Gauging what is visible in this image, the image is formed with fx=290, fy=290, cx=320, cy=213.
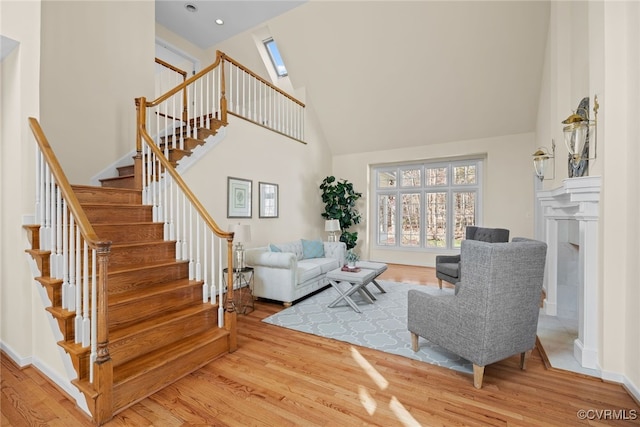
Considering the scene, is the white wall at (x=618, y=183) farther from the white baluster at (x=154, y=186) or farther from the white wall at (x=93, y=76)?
the white wall at (x=93, y=76)

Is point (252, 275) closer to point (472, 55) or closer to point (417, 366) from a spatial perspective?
point (417, 366)

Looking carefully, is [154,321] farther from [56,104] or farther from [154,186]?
[56,104]

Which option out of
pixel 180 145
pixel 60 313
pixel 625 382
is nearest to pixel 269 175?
pixel 180 145

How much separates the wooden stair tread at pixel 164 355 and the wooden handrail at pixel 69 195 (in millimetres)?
911

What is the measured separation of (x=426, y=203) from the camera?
712 centimetres

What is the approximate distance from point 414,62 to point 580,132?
142 inches

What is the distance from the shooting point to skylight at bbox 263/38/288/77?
700 centimetres

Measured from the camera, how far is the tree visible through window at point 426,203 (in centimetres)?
668

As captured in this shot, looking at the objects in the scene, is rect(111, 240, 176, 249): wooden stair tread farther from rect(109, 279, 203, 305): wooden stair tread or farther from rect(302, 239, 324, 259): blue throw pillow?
rect(302, 239, 324, 259): blue throw pillow

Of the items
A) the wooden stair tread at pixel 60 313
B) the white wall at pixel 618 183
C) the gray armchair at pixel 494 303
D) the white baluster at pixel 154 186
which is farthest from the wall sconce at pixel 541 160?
the wooden stair tread at pixel 60 313

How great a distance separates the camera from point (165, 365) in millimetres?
2154

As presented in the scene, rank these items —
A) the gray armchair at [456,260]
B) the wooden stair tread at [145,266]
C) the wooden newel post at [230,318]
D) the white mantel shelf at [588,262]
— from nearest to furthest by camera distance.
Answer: the white mantel shelf at [588,262] < the wooden stair tread at [145,266] < the wooden newel post at [230,318] < the gray armchair at [456,260]

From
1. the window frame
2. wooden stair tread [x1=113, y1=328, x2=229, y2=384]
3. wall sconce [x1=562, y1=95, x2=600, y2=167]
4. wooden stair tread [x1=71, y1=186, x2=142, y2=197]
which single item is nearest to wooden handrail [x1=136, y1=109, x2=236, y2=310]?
wooden stair tread [x1=113, y1=328, x2=229, y2=384]

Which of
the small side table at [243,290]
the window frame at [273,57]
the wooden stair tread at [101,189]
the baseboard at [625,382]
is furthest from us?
the window frame at [273,57]
